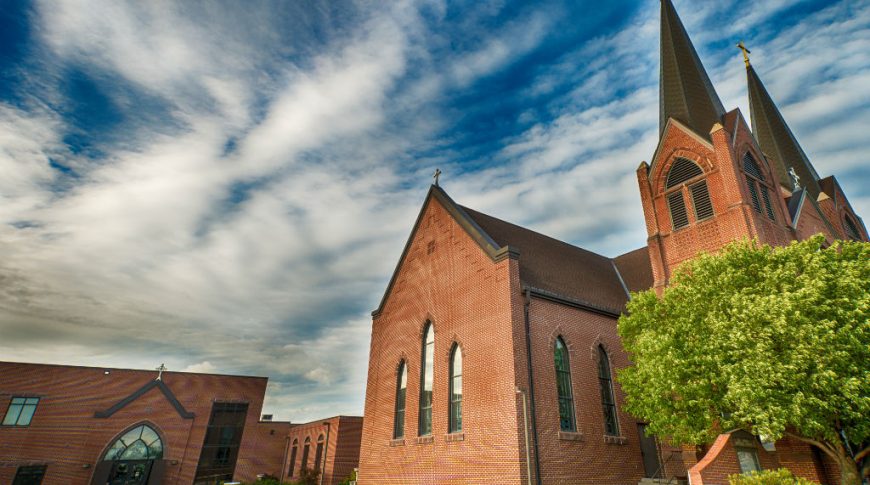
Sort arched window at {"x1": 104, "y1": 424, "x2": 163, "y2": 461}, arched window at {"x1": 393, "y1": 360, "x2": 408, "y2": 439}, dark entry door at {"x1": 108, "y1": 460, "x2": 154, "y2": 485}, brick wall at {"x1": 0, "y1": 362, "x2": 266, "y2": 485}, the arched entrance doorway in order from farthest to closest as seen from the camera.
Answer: arched window at {"x1": 104, "y1": 424, "x2": 163, "y2": 461} → dark entry door at {"x1": 108, "y1": 460, "x2": 154, "y2": 485} → the arched entrance doorway → brick wall at {"x1": 0, "y1": 362, "x2": 266, "y2": 485} → arched window at {"x1": 393, "y1": 360, "x2": 408, "y2": 439}

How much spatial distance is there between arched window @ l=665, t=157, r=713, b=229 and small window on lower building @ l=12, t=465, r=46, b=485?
147 feet

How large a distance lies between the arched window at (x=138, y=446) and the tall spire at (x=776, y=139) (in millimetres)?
49010

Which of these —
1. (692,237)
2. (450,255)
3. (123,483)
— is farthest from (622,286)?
(123,483)

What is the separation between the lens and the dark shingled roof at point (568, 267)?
21.1 m

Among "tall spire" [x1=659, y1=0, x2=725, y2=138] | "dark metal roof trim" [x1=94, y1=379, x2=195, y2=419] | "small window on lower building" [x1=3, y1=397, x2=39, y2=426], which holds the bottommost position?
"small window on lower building" [x1=3, y1=397, x2=39, y2=426]

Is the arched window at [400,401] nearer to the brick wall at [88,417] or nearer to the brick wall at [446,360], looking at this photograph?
the brick wall at [446,360]

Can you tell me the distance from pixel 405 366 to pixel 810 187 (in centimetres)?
2762

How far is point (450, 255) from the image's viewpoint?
22031 mm

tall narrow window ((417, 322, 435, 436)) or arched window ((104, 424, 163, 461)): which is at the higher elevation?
tall narrow window ((417, 322, 435, 436))

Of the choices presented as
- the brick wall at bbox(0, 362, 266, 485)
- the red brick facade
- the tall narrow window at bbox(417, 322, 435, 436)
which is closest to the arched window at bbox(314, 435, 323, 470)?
the red brick facade

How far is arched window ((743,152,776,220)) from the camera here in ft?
72.4

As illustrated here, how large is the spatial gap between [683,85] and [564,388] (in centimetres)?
1876

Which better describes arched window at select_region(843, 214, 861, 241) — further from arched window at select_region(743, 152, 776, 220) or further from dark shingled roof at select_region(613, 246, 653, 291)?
dark shingled roof at select_region(613, 246, 653, 291)

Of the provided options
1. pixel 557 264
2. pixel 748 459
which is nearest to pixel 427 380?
pixel 557 264
